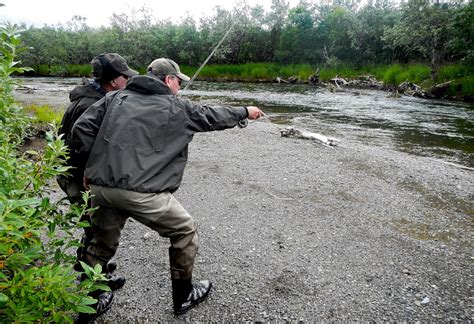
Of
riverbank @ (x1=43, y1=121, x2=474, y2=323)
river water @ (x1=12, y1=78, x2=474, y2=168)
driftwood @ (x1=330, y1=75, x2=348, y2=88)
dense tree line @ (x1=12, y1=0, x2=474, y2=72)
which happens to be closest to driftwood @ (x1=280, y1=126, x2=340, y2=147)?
river water @ (x1=12, y1=78, x2=474, y2=168)

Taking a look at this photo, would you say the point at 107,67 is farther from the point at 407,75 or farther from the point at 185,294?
the point at 407,75

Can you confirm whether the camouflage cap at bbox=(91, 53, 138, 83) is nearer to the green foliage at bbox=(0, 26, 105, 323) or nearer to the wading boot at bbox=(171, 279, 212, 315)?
the green foliage at bbox=(0, 26, 105, 323)

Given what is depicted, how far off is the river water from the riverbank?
11.1 ft

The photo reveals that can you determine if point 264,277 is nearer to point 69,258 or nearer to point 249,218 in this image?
point 249,218

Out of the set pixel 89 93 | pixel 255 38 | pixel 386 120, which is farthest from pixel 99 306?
pixel 255 38

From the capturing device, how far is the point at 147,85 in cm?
294

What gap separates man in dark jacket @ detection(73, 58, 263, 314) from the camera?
2770 millimetres

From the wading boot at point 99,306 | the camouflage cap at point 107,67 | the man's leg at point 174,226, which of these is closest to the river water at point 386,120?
the man's leg at point 174,226

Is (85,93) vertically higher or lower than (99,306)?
higher

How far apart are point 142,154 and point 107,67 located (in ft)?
4.46

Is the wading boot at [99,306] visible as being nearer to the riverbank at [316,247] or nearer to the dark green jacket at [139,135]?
the riverbank at [316,247]

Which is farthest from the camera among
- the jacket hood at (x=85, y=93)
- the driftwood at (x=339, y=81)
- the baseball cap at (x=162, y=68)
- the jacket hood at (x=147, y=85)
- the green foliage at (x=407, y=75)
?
the driftwood at (x=339, y=81)

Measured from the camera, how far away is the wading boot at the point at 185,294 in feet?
11.1

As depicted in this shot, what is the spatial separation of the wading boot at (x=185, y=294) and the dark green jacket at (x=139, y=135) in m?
1.12
